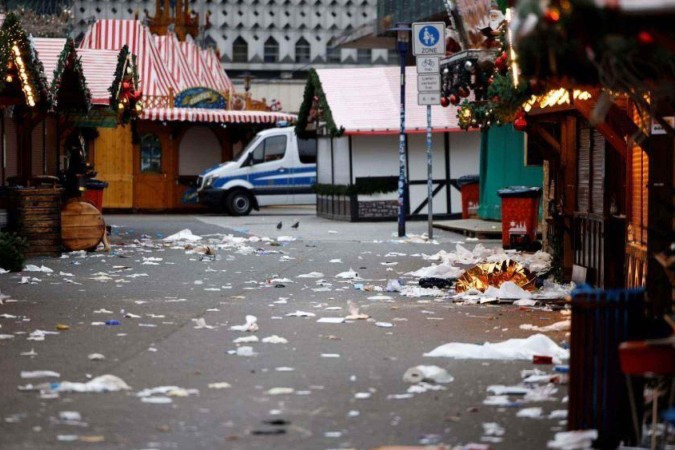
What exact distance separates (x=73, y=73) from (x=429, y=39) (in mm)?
6713

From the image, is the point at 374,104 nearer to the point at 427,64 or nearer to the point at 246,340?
the point at 427,64

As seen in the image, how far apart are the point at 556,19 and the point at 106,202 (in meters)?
34.7

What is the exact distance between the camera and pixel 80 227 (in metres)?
21.2

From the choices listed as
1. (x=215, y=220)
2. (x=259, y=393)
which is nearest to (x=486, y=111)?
(x=215, y=220)

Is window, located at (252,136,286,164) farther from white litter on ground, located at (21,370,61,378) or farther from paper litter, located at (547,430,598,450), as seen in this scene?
paper litter, located at (547,430,598,450)

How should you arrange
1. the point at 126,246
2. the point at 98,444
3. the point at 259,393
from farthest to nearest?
the point at 126,246 < the point at 259,393 < the point at 98,444

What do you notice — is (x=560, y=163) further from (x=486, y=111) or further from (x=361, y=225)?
(x=361, y=225)

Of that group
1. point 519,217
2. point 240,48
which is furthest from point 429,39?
point 240,48

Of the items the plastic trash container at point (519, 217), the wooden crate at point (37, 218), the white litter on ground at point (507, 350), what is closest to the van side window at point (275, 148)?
the plastic trash container at point (519, 217)

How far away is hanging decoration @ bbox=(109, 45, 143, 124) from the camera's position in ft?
82.4

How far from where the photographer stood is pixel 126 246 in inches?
896

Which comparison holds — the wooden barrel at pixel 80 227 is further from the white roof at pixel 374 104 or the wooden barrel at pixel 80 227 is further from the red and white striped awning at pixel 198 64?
the red and white striped awning at pixel 198 64

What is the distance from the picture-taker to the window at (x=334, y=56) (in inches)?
2929

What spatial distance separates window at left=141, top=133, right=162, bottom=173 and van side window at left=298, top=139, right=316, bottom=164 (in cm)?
497
